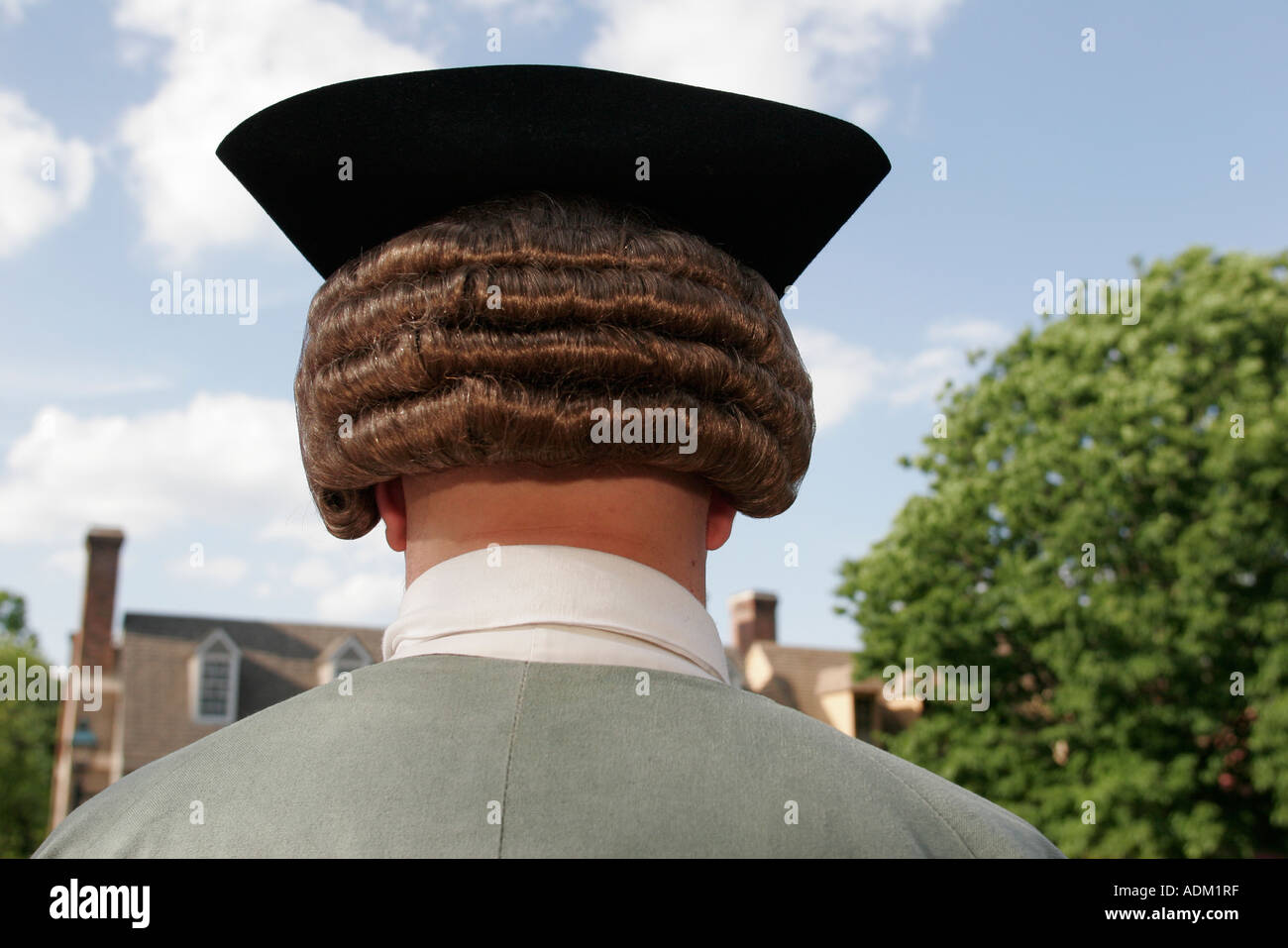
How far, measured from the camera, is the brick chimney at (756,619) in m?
34.6

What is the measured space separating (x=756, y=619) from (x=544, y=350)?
33649 mm

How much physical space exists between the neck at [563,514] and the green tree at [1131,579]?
15.9 metres

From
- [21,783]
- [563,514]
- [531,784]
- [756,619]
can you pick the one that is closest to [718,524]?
[563,514]

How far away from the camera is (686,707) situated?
1379 millimetres

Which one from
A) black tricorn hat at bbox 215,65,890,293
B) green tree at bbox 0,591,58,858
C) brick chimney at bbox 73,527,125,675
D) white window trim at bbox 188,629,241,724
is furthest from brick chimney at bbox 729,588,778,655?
black tricorn hat at bbox 215,65,890,293

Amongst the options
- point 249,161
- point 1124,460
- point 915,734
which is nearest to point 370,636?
point 915,734

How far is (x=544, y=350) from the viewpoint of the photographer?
146cm

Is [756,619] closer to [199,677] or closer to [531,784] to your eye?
[199,677]

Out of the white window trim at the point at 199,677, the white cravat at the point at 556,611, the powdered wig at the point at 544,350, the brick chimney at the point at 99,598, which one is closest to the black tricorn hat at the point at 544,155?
the powdered wig at the point at 544,350

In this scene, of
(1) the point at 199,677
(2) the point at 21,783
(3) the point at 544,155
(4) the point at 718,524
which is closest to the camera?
(3) the point at 544,155

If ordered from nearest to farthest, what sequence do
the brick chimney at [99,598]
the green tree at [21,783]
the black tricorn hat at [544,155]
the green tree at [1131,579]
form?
the black tricorn hat at [544,155], the green tree at [1131,579], the brick chimney at [99,598], the green tree at [21,783]

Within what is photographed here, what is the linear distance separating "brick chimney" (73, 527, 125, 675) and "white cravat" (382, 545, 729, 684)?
30998mm

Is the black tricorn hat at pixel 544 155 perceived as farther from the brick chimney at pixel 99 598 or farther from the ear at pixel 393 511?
the brick chimney at pixel 99 598
